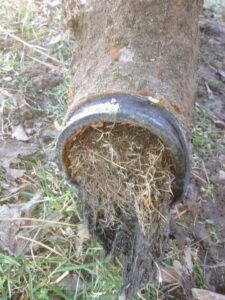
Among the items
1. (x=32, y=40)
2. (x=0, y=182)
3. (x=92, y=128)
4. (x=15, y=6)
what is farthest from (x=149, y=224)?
(x=15, y=6)

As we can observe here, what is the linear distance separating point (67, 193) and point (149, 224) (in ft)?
1.38

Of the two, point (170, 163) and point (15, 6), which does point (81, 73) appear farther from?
point (15, 6)

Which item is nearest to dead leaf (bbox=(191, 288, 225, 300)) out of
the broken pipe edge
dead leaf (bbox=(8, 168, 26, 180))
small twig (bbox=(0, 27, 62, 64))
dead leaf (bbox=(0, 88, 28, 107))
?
the broken pipe edge

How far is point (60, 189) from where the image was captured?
72.4 inches

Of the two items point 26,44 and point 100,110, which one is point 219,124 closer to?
point 26,44

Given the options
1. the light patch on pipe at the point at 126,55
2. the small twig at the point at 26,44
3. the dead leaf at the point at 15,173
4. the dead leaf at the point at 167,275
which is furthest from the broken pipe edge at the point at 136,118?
the small twig at the point at 26,44

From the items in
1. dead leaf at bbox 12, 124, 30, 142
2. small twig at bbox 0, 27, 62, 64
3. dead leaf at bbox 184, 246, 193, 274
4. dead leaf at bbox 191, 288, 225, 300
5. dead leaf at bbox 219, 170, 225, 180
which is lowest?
dead leaf at bbox 191, 288, 225, 300

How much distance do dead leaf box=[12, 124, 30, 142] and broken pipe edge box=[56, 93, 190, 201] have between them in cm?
66

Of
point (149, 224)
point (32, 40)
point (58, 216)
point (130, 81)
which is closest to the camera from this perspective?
point (130, 81)

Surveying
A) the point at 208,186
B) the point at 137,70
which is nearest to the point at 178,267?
the point at 208,186

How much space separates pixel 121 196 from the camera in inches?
58.4

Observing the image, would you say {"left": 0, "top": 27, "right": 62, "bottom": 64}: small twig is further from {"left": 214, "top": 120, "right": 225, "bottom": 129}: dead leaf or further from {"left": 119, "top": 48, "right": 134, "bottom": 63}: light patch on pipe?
{"left": 119, "top": 48, "right": 134, "bottom": 63}: light patch on pipe

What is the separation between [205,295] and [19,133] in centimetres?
96

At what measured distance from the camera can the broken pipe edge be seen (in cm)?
129
